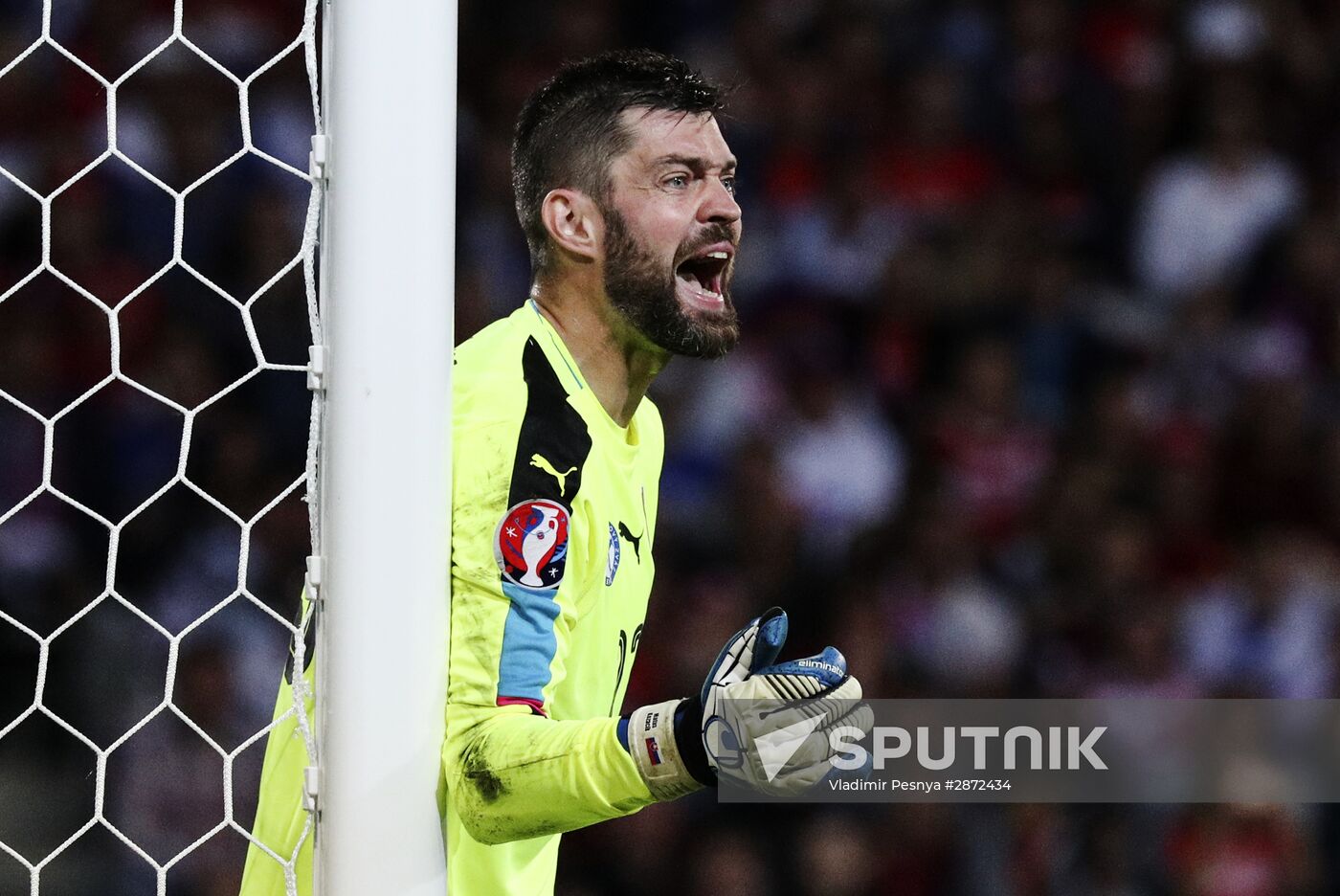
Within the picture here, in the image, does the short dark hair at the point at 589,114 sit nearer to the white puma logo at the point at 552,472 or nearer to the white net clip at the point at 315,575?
the white puma logo at the point at 552,472

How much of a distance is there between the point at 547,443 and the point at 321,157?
1.20ft

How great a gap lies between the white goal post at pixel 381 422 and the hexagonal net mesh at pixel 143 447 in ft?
4.87

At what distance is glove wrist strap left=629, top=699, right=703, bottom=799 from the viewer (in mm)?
1395

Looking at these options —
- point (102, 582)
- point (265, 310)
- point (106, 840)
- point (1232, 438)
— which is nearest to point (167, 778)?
point (106, 840)

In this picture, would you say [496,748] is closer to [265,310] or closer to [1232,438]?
[265,310]

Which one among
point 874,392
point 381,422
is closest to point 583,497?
point 381,422

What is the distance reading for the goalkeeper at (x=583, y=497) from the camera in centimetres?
141

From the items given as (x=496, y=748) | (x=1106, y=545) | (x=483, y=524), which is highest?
(x=1106, y=545)

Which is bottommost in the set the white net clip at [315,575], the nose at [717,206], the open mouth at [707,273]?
the white net clip at [315,575]

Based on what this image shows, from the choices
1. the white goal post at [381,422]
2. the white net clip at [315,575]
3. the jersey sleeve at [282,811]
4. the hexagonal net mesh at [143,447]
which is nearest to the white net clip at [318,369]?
the white goal post at [381,422]

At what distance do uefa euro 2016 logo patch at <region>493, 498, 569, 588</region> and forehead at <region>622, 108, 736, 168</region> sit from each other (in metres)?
0.50

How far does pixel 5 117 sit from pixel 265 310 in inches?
31.5

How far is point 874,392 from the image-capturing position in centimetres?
393

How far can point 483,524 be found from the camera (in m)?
1.49
